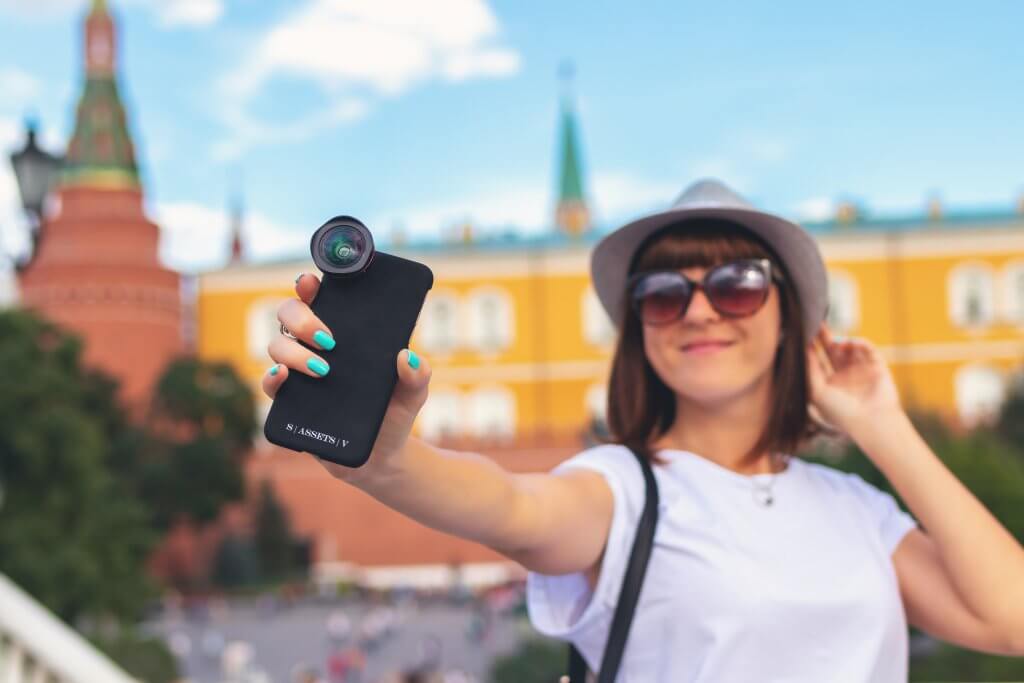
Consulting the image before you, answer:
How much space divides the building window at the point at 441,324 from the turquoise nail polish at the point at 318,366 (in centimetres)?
3180

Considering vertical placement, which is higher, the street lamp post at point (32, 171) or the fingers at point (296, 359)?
the street lamp post at point (32, 171)

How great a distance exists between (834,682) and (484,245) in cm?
3223

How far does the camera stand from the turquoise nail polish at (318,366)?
3.99 ft

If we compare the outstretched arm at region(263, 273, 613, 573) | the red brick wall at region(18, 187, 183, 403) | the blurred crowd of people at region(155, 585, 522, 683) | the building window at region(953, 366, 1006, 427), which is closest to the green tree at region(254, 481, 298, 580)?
the blurred crowd of people at region(155, 585, 522, 683)

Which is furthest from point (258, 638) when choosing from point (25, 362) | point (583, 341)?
point (583, 341)

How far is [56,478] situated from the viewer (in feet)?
55.5

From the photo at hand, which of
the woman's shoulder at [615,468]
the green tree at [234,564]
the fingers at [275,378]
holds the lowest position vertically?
the green tree at [234,564]

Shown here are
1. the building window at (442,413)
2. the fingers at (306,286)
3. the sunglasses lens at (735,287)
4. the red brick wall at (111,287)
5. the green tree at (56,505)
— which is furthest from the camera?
the building window at (442,413)

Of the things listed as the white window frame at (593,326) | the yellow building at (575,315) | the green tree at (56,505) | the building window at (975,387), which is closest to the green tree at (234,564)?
the yellow building at (575,315)

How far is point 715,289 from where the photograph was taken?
68.1 inches

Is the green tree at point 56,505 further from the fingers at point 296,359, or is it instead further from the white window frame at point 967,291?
the white window frame at point 967,291

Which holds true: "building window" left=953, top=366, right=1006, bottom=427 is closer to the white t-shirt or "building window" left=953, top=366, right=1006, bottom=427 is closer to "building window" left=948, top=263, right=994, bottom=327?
"building window" left=948, top=263, right=994, bottom=327

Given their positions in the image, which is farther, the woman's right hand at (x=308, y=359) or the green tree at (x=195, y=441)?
the green tree at (x=195, y=441)

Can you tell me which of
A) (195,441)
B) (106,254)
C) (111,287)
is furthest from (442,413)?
(106,254)
